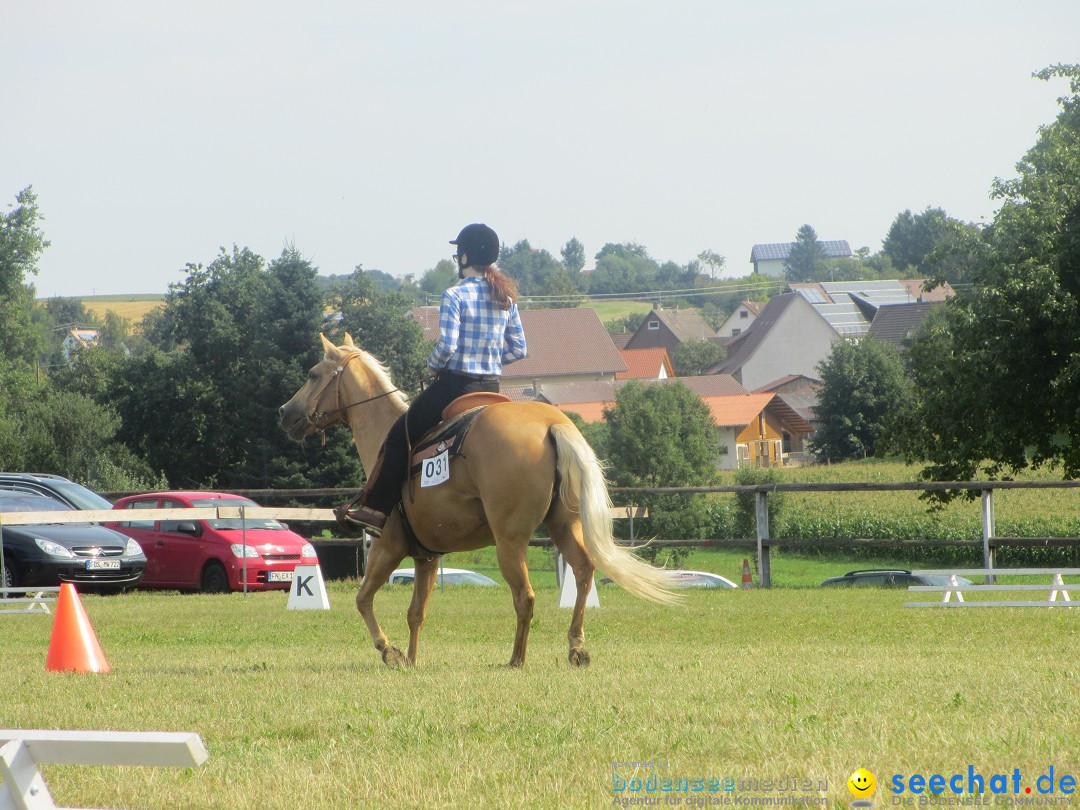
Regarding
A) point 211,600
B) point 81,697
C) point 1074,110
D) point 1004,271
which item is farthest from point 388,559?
point 1074,110

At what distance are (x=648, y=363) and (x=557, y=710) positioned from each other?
350ft

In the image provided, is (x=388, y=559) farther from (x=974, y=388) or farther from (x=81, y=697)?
(x=974, y=388)

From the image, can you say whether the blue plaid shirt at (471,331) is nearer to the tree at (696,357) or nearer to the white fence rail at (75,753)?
the white fence rail at (75,753)

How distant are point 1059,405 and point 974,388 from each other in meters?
1.58

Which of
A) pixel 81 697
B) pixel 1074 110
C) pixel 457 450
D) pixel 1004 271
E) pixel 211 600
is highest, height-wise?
pixel 1074 110

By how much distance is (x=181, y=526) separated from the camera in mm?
20906

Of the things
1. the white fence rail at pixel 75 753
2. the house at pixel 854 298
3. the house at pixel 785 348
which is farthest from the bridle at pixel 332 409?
the house at pixel 854 298

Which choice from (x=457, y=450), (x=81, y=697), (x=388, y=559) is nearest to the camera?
(x=81, y=697)

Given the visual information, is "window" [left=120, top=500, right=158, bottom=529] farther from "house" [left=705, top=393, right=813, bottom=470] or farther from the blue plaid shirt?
"house" [left=705, top=393, right=813, bottom=470]

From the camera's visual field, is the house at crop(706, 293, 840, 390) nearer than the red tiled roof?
No

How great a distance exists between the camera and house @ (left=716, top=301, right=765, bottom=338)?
147 meters

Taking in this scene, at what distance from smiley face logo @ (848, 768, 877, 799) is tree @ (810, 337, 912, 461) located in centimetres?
6870

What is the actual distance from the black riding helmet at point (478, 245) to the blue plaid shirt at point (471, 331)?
18 centimetres

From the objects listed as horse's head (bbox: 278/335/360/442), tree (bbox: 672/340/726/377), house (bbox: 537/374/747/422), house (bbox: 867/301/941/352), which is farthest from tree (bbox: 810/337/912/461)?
horse's head (bbox: 278/335/360/442)
